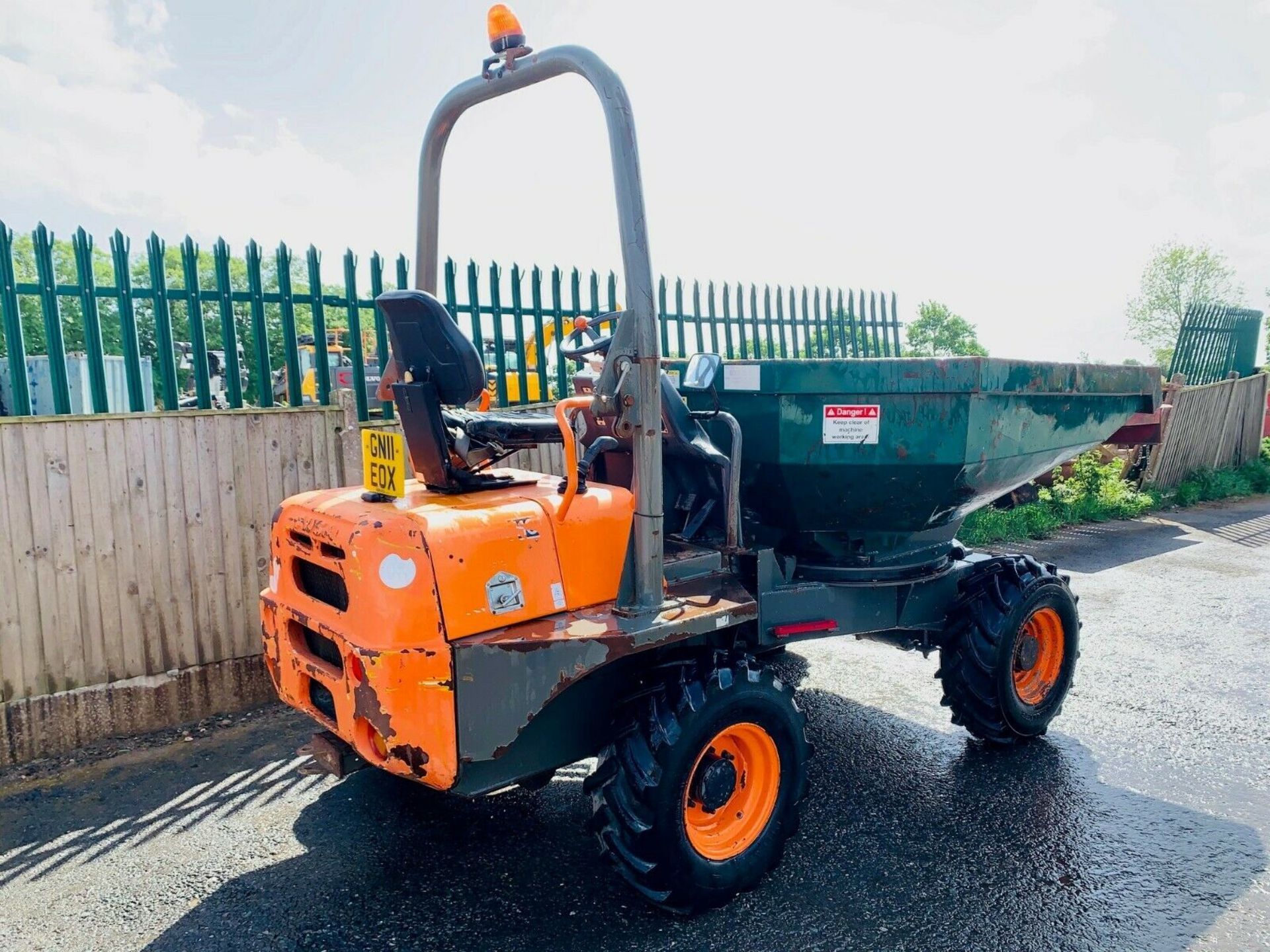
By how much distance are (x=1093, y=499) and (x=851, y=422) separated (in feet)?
27.4

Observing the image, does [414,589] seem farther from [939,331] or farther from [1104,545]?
[939,331]

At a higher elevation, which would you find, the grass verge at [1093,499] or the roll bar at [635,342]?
the roll bar at [635,342]

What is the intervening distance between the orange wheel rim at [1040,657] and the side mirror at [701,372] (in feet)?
6.61

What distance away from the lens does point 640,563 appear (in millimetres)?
3018

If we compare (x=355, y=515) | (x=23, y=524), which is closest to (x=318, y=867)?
(x=355, y=515)

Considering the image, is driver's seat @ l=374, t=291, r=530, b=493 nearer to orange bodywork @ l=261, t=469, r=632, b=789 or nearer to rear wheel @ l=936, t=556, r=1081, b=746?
orange bodywork @ l=261, t=469, r=632, b=789

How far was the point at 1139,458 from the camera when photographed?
12203 mm

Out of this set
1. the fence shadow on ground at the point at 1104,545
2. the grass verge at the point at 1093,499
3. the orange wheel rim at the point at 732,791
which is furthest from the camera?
the grass verge at the point at 1093,499

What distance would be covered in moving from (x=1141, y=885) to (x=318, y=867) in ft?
9.69

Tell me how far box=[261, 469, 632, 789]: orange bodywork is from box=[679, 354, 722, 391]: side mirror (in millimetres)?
758

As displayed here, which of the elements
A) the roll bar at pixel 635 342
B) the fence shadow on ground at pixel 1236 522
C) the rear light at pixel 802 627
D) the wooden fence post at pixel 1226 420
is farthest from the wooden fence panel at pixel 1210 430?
the roll bar at pixel 635 342

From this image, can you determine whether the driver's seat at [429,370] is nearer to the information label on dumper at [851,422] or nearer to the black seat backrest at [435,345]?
the black seat backrest at [435,345]

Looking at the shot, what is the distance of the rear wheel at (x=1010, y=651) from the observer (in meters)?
4.19

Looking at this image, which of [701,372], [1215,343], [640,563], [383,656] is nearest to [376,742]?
[383,656]
